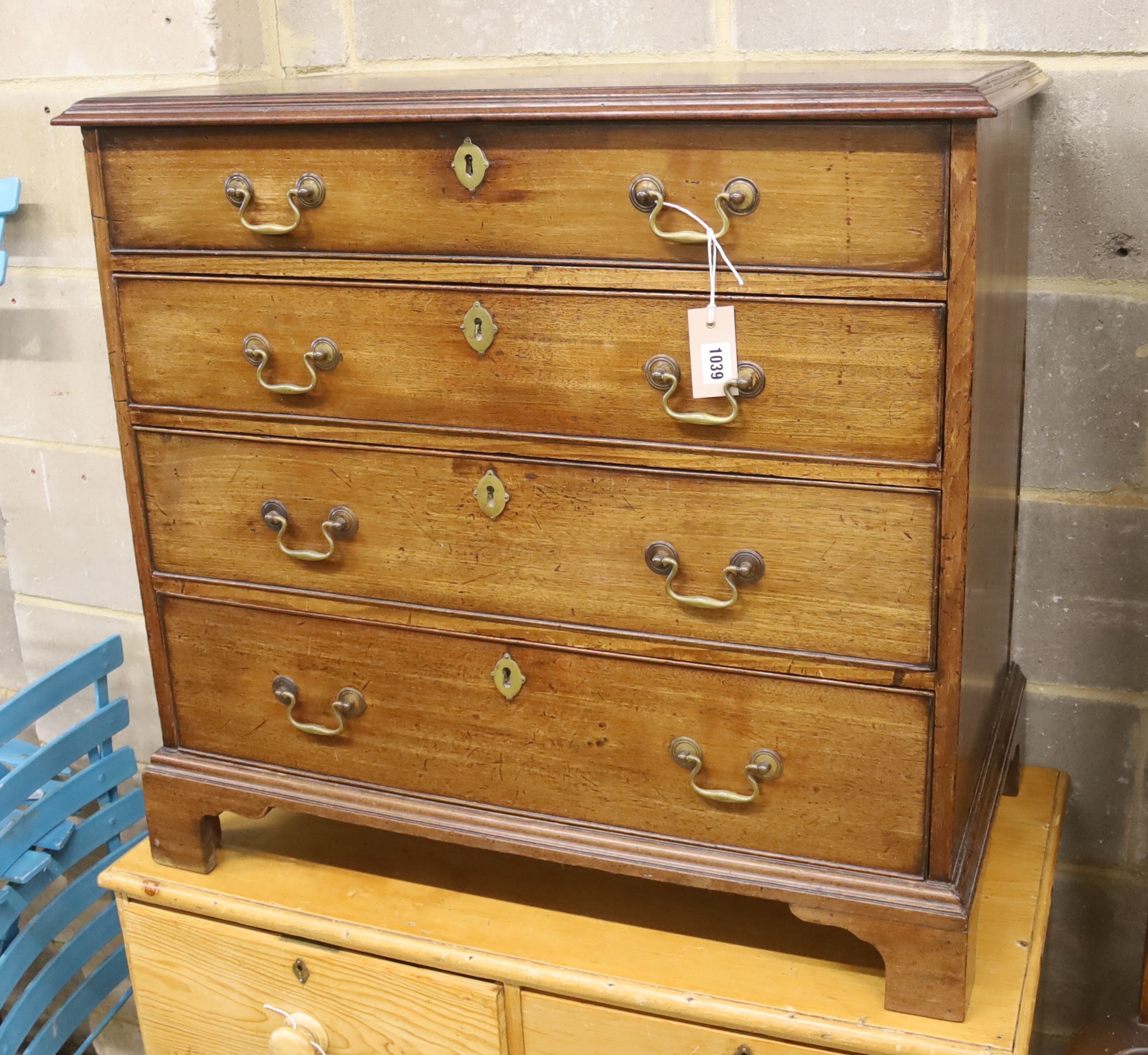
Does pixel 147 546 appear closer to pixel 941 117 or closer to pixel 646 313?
pixel 646 313

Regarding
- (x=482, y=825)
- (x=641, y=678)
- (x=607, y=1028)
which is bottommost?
(x=607, y=1028)

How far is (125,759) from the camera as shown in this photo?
180 cm

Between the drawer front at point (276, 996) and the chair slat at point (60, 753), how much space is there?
21cm

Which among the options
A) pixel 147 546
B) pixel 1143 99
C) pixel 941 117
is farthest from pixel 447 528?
pixel 1143 99

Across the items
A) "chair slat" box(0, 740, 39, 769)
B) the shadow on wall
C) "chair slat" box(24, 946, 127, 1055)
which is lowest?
"chair slat" box(24, 946, 127, 1055)

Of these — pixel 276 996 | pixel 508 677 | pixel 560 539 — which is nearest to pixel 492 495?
pixel 560 539

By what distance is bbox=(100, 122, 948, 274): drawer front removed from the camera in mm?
1027

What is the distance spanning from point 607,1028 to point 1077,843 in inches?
26.2

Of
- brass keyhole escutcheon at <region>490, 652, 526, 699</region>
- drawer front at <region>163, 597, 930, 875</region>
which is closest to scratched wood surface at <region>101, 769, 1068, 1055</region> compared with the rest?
drawer front at <region>163, 597, 930, 875</region>

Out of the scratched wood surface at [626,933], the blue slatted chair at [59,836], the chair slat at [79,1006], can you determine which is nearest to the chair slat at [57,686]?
the blue slatted chair at [59,836]

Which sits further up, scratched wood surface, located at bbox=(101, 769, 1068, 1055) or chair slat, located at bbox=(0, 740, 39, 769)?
scratched wood surface, located at bbox=(101, 769, 1068, 1055)

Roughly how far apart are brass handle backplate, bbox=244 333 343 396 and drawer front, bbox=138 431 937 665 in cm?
6

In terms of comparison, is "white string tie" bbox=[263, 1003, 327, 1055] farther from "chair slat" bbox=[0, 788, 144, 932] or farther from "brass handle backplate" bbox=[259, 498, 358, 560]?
"brass handle backplate" bbox=[259, 498, 358, 560]

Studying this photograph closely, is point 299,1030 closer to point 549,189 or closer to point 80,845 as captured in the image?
point 80,845
